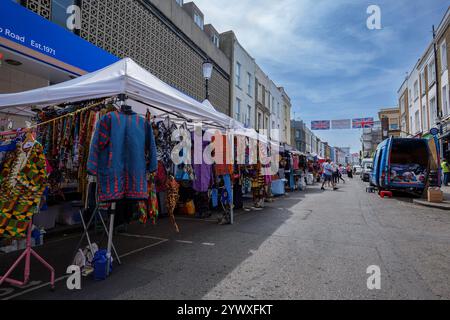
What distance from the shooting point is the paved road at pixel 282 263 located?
307 centimetres

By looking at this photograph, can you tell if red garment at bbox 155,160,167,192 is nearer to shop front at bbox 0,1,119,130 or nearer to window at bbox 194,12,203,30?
shop front at bbox 0,1,119,130

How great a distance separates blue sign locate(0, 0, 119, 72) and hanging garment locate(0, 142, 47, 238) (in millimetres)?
5105

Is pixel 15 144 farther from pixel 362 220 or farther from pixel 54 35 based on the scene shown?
pixel 362 220

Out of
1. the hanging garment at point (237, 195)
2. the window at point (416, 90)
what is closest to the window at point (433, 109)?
the window at point (416, 90)

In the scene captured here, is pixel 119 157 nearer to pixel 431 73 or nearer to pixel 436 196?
pixel 436 196

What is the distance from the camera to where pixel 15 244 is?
15.5 ft

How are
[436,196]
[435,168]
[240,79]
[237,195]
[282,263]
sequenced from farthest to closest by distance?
[240,79], [435,168], [436,196], [237,195], [282,263]

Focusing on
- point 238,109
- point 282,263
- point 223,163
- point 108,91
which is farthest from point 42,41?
point 238,109

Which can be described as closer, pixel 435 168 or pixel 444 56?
pixel 435 168

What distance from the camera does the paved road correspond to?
10.1ft

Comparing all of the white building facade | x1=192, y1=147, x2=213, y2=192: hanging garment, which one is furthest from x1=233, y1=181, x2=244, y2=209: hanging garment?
the white building facade

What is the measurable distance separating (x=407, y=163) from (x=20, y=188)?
14452mm

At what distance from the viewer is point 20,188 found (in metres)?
3.06
